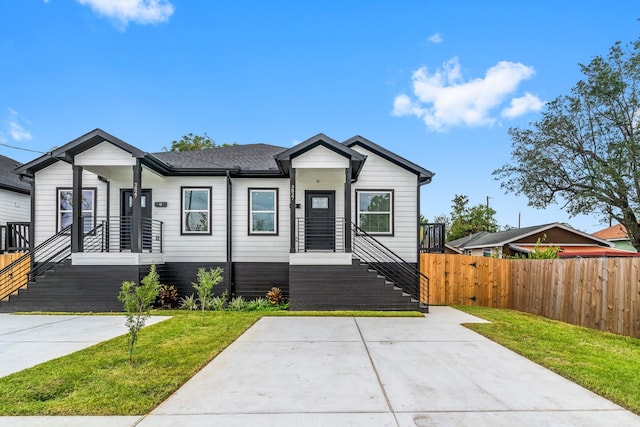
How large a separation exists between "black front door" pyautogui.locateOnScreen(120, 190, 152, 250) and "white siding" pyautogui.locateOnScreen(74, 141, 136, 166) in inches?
57.5

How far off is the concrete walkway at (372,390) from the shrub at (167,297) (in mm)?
5067

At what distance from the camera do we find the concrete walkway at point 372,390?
3301 millimetres

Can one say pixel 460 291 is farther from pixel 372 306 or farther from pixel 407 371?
pixel 407 371

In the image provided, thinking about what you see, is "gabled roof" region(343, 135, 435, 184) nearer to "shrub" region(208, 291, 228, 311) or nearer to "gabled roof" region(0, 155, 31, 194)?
"shrub" region(208, 291, 228, 311)

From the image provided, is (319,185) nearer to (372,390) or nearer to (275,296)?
(275,296)

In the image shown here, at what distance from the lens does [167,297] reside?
410 inches

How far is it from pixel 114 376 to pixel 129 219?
7.92 m

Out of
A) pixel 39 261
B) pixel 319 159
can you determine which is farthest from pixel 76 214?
pixel 319 159

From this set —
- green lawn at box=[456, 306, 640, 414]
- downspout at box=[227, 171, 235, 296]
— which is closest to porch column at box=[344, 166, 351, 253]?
green lawn at box=[456, 306, 640, 414]

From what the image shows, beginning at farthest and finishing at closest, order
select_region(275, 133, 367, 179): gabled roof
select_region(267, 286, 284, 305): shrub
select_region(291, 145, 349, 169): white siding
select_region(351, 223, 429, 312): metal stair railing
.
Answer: select_region(351, 223, 429, 312): metal stair railing, select_region(267, 286, 284, 305): shrub, select_region(291, 145, 349, 169): white siding, select_region(275, 133, 367, 179): gabled roof

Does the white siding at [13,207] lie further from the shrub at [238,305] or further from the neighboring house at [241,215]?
the shrub at [238,305]

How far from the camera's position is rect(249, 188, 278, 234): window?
11.4 meters

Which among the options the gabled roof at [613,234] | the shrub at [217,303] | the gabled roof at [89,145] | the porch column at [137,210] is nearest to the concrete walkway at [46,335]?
the shrub at [217,303]

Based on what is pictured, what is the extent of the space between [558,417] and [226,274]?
9182 mm
